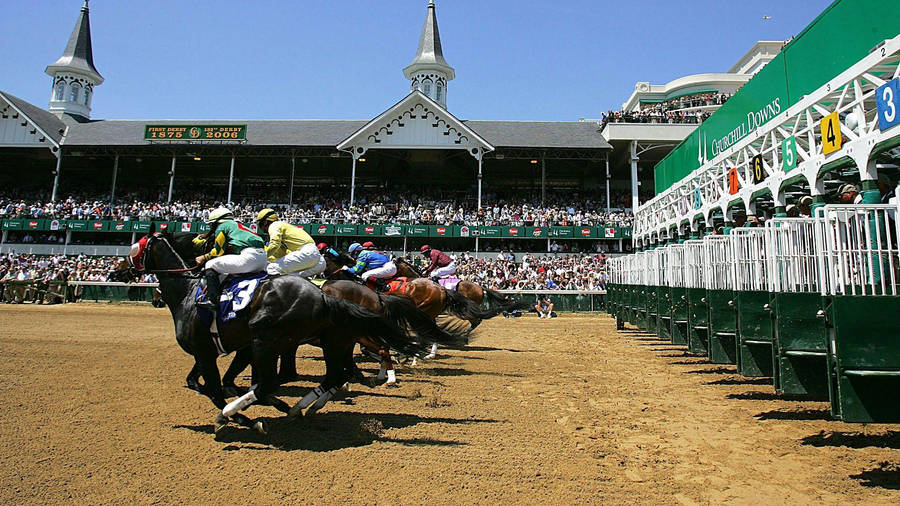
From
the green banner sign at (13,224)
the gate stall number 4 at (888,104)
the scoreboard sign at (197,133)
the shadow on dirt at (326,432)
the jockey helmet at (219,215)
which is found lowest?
the shadow on dirt at (326,432)

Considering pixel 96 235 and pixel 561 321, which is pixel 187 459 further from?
pixel 96 235

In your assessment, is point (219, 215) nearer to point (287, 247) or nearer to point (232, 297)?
point (287, 247)

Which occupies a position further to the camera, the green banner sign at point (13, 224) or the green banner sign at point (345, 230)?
the green banner sign at point (13, 224)

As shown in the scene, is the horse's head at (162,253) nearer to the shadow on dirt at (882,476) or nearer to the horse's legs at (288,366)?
the horse's legs at (288,366)

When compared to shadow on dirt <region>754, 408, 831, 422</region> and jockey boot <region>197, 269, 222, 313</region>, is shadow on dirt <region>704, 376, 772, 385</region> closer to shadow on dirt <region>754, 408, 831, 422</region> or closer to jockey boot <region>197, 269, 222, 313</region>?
shadow on dirt <region>754, 408, 831, 422</region>

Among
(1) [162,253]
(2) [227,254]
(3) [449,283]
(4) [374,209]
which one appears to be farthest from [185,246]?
(4) [374,209]

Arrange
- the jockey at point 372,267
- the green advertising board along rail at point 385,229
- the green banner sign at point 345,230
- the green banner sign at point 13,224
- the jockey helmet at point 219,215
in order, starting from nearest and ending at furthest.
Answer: the jockey helmet at point 219,215 < the jockey at point 372,267 < the green advertising board along rail at point 385,229 < the green banner sign at point 345,230 < the green banner sign at point 13,224

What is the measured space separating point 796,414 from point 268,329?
5.62m

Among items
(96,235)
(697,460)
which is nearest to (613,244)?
(697,460)

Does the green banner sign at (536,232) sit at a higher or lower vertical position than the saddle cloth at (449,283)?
higher

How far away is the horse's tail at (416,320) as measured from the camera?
6.29 metres

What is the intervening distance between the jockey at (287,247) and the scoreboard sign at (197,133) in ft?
Answer: 91.5

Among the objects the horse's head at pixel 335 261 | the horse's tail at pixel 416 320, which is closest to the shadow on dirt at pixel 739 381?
the horse's tail at pixel 416 320

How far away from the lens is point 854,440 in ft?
15.1
